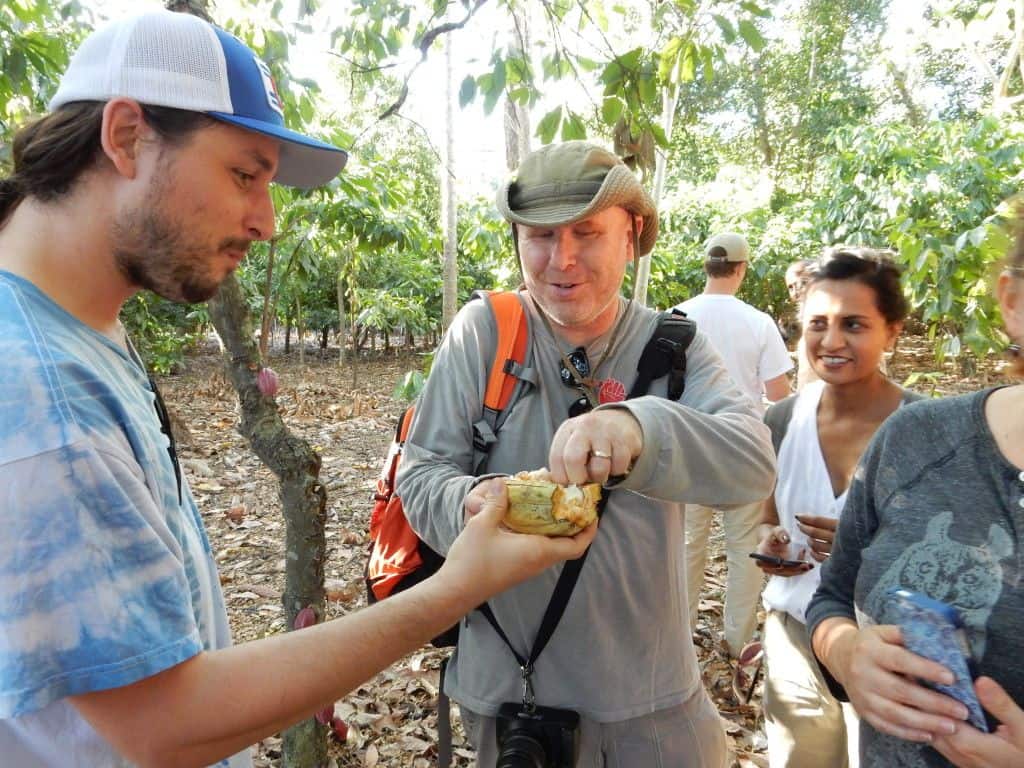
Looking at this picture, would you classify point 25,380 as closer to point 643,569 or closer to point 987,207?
point 643,569

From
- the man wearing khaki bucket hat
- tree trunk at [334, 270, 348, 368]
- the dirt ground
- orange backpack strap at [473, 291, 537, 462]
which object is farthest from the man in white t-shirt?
tree trunk at [334, 270, 348, 368]

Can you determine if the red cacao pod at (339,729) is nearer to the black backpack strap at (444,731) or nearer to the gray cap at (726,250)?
the black backpack strap at (444,731)

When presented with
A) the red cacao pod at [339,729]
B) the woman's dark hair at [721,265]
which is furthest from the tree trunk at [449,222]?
the red cacao pod at [339,729]

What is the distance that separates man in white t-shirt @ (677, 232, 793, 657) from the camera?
3.76 meters

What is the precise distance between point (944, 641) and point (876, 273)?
1.56 meters

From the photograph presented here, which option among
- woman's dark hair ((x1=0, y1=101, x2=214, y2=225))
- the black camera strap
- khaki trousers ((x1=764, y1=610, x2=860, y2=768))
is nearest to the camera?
woman's dark hair ((x1=0, y1=101, x2=214, y2=225))

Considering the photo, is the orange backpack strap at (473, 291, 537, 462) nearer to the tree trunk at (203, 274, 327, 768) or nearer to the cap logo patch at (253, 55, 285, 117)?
the cap logo patch at (253, 55, 285, 117)

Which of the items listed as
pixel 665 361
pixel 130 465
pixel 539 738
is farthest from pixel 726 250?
pixel 130 465

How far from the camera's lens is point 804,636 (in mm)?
2211

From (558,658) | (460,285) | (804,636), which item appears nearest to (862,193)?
(460,285)

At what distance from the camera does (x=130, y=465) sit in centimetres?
96

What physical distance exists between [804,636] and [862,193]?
34.7ft

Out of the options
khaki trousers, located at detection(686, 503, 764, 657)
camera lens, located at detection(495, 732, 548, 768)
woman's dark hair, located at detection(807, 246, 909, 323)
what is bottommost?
khaki trousers, located at detection(686, 503, 764, 657)

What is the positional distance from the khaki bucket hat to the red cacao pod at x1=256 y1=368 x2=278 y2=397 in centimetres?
106
